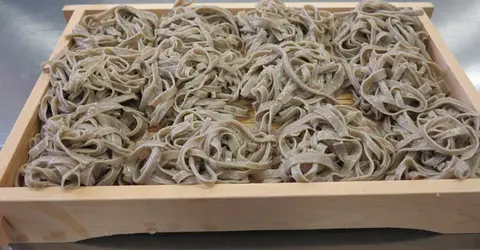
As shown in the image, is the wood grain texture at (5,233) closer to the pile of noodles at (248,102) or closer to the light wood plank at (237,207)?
the light wood plank at (237,207)

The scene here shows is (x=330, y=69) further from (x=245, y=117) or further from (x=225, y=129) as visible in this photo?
(x=225, y=129)

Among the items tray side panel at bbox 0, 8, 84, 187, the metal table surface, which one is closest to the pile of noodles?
tray side panel at bbox 0, 8, 84, 187

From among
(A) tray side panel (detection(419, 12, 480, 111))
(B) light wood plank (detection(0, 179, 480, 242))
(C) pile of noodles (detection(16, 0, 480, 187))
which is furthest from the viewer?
(A) tray side panel (detection(419, 12, 480, 111))

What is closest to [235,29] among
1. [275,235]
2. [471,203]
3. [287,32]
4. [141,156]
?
[287,32]

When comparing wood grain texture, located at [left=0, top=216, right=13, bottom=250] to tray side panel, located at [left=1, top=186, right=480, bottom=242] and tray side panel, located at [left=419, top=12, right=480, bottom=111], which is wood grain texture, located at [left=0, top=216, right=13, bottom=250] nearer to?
tray side panel, located at [left=1, top=186, right=480, bottom=242]

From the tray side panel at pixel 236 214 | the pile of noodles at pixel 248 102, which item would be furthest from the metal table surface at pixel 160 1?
the pile of noodles at pixel 248 102

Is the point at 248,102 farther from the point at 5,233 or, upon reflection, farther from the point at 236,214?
the point at 5,233
